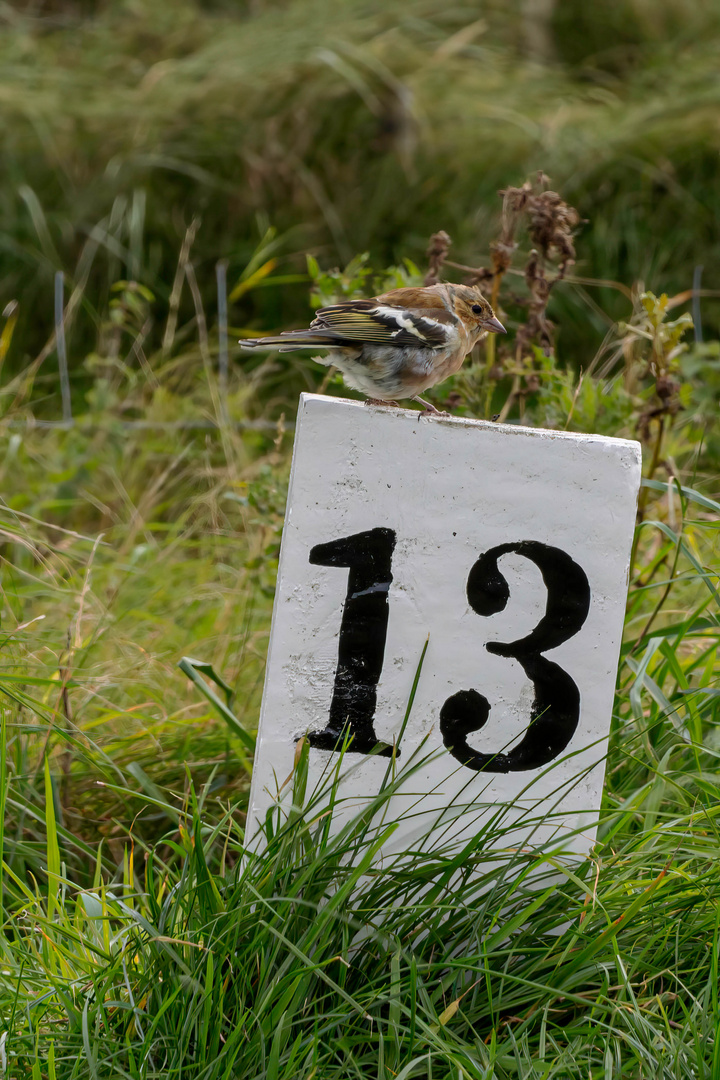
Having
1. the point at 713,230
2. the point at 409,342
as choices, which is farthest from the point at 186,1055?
the point at 713,230

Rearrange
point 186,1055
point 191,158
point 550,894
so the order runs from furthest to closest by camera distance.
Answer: point 191,158, point 550,894, point 186,1055

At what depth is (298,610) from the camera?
2.15 meters

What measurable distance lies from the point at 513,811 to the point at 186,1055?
30.2 inches

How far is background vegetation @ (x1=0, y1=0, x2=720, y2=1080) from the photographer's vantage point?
1890 mm

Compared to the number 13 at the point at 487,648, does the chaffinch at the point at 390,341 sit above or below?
above

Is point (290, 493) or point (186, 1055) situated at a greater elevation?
point (290, 493)

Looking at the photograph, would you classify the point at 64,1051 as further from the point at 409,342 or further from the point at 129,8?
the point at 129,8

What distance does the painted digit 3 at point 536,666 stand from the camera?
218 cm

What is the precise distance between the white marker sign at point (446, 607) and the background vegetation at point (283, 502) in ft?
0.39

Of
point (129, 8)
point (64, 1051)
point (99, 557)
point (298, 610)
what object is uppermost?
point (129, 8)

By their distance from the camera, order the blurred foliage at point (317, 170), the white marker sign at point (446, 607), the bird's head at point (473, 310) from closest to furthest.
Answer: the white marker sign at point (446, 607)
the bird's head at point (473, 310)
the blurred foliage at point (317, 170)

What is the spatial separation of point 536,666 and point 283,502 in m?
1.26

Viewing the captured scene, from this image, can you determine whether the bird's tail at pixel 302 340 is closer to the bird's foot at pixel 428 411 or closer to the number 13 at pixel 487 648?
the bird's foot at pixel 428 411

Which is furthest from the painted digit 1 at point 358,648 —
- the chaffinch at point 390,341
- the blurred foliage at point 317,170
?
the blurred foliage at point 317,170
